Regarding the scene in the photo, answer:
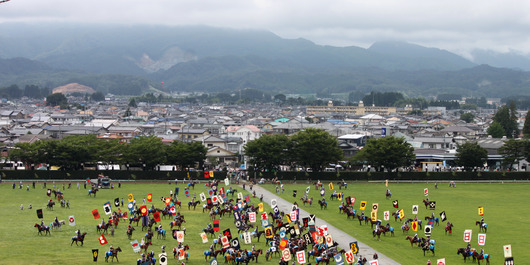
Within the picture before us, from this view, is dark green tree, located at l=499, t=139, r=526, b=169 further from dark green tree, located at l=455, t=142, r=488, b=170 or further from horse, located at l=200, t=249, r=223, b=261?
horse, located at l=200, t=249, r=223, b=261

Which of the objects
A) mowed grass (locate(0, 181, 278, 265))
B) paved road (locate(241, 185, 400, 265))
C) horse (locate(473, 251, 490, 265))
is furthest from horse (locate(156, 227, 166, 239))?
horse (locate(473, 251, 490, 265))

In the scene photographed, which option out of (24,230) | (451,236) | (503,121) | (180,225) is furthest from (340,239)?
(503,121)

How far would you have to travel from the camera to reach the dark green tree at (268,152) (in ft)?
Result: 271

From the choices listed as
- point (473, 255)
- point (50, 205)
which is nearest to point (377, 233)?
point (473, 255)

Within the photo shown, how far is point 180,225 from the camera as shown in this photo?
142 ft

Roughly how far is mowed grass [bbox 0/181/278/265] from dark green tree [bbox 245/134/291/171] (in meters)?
18.7

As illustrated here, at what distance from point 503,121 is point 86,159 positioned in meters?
94.7

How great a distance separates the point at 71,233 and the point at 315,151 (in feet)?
145

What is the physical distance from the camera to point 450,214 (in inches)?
2076

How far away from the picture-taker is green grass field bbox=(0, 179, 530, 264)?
120 feet

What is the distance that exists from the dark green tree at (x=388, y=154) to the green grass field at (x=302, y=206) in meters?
6.85

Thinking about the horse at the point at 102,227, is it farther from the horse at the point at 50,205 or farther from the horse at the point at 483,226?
the horse at the point at 483,226

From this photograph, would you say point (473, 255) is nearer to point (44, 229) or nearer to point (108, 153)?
point (44, 229)

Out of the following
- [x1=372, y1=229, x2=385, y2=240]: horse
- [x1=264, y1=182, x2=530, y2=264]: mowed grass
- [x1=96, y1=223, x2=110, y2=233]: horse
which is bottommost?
[x1=264, y1=182, x2=530, y2=264]: mowed grass
